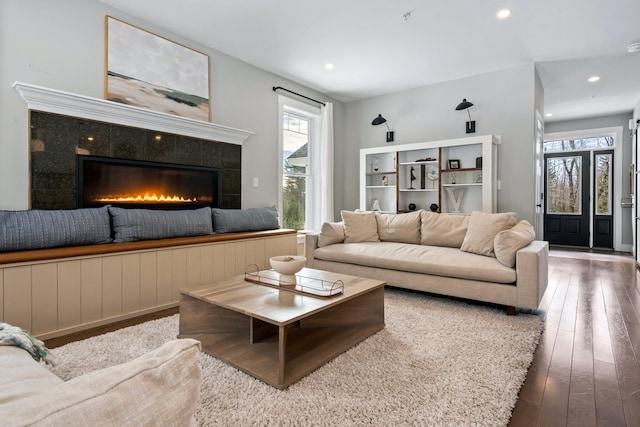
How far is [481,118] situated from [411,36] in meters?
1.77

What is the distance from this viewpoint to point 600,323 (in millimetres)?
2645

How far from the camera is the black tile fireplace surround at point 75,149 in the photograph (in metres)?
2.72

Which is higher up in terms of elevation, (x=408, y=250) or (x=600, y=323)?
(x=408, y=250)

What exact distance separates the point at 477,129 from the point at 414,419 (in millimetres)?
4295

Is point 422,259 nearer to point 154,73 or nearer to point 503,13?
point 503,13

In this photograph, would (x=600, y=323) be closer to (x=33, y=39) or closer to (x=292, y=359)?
(x=292, y=359)

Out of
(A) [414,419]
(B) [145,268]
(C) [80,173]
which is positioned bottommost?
(A) [414,419]

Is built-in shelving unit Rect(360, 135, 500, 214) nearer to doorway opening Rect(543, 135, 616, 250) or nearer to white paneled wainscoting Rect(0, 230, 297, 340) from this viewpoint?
white paneled wainscoting Rect(0, 230, 297, 340)

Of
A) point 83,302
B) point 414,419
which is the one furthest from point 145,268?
point 414,419

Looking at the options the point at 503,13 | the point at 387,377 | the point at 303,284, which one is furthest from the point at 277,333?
the point at 503,13

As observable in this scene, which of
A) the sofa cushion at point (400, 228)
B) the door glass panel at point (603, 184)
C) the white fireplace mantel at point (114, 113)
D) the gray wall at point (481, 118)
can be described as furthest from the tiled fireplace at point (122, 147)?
the door glass panel at point (603, 184)

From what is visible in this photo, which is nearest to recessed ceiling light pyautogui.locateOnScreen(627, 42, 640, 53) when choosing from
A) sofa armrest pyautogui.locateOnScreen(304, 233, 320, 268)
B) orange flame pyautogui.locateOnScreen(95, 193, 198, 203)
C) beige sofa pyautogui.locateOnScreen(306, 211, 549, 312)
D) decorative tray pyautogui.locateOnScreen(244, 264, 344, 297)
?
beige sofa pyautogui.locateOnScreen(306, 211, 549, 312)

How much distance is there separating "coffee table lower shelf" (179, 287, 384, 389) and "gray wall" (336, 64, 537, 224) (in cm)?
309

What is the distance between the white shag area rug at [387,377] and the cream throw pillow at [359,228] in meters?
1.53
